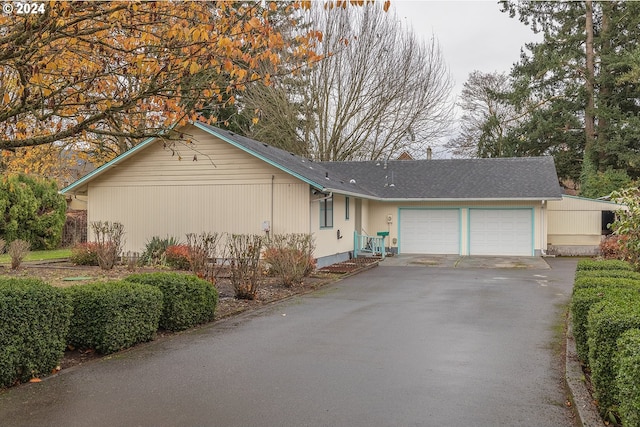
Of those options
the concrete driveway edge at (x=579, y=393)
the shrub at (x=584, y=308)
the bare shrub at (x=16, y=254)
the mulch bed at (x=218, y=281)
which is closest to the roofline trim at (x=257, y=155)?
the mulch bed at (x=218, y=281)

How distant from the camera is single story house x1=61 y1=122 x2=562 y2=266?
1652 centimetres

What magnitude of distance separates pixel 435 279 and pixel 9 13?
11.9 metres

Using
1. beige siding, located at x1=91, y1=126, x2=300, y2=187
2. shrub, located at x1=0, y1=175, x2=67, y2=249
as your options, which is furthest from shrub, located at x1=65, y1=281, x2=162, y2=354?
shrub, located at x1=0, y1=175, x2=67, y2=249

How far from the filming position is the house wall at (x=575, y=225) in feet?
74.7

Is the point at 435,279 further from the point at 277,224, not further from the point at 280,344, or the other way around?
the point at 280,344

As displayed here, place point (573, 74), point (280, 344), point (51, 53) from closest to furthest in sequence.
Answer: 1. point (51, 53)
2. point (280, 344)
3. point (573, 74)

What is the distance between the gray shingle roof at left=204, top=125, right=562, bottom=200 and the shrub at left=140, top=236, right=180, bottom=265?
5.74 m

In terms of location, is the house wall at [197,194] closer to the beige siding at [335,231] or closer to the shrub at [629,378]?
the beige siding at [335,231]

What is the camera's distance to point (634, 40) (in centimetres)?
2997

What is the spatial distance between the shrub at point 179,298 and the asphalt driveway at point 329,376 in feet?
0.90

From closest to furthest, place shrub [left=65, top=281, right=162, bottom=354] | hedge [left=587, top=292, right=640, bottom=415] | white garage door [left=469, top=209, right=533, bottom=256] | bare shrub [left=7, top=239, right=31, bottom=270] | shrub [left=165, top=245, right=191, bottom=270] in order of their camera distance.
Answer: hedge [left=587, top=292, right=640, bottom=415]
shrub [left=65, top=281, right=162, bottom=354]
bare shrub [left=7, top=239, right=31, bottom=270]
shrub [left=165, top=245, right=191, bottom=270]
white garage door [left=469, top=209, right=533, bottom=256]

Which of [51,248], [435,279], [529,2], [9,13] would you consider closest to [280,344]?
[9,13]

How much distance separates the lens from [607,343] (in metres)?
4.56

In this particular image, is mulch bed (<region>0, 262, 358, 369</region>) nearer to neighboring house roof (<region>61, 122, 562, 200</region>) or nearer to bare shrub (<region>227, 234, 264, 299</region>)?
bare shrub (<region>227, 234, 264, 299</region>)
